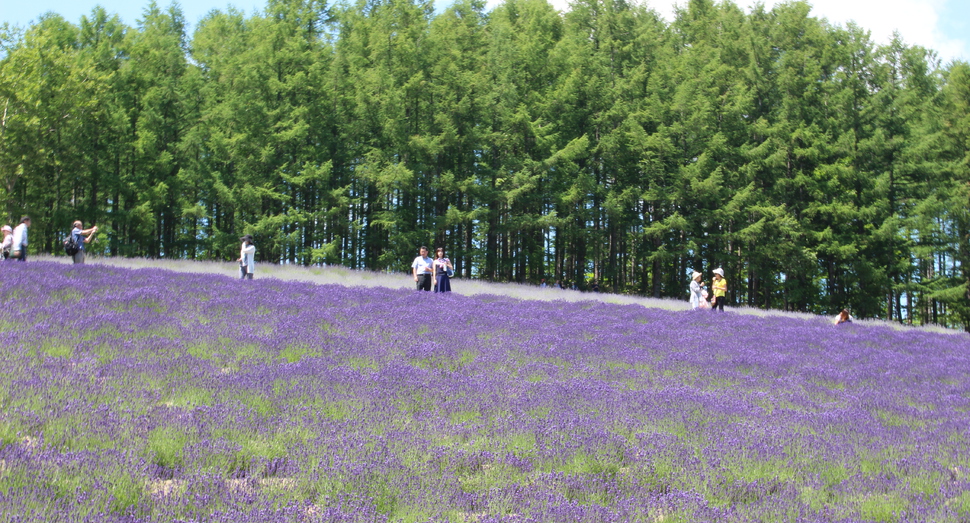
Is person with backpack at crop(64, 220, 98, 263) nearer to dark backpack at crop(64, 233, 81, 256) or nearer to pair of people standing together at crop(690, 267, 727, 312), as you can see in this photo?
dark backpack at crop(64, 233, 81, 256)

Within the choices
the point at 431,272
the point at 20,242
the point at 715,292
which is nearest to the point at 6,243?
the point at 20,242

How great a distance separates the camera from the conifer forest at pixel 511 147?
37750 millimetres

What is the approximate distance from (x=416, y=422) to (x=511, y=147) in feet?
112

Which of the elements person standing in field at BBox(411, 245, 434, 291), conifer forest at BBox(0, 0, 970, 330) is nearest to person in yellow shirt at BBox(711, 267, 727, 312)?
person standing in field at BBox(411, 245, 434, 291)

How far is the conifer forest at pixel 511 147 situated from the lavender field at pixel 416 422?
2627cm

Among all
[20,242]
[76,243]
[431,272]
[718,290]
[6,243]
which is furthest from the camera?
[718,290]

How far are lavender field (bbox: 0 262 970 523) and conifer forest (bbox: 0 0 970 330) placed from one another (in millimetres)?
26266

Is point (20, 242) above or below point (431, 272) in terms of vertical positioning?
above

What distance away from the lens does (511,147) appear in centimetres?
3938

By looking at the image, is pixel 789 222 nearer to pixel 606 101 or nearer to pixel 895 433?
pixel 606 101

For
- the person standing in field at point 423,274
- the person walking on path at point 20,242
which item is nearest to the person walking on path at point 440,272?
the person standing in field at point 423,274

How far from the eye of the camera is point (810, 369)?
1184 centimetres

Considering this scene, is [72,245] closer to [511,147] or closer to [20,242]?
[20,242]

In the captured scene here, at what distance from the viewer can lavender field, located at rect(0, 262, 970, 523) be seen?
4660mm
